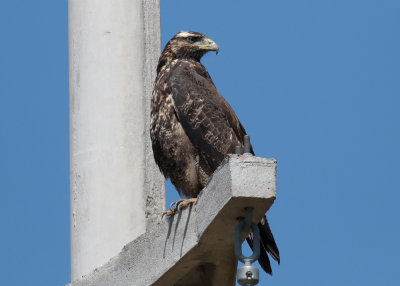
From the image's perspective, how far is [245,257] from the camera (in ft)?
21.3

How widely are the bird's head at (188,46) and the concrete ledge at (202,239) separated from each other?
111 inches

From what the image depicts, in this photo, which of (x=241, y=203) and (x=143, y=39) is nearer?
(x=241, y=203)

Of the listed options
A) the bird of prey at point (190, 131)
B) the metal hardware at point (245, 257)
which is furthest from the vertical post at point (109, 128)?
the metal hardware at point (245, 257)

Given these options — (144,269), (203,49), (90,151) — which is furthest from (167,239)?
(203,49)

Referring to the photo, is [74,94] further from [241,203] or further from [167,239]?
[241,203]

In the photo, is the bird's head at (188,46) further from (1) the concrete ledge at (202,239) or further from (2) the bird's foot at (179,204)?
(1) the concrete ledge at (202,239)

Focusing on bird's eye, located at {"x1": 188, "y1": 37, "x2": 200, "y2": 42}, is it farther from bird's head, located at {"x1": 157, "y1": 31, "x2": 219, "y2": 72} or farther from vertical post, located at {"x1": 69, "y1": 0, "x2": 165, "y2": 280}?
vertical post, located at {"x1": 69, "y1": 0, "x2": 165, "y2": 280}

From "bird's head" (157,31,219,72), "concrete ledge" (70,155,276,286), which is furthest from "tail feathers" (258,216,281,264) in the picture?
"bird's head" (157,31,219,72)

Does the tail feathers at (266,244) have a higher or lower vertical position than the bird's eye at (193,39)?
lower

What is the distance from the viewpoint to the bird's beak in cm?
1060

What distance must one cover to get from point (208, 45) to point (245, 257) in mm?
4428

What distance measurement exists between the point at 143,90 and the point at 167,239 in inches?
86.0

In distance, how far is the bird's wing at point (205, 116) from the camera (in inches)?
372

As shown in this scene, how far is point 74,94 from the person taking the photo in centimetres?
930
